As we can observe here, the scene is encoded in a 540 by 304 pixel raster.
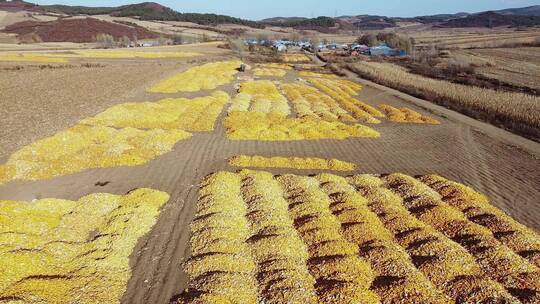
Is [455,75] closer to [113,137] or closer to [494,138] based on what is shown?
[494,138]

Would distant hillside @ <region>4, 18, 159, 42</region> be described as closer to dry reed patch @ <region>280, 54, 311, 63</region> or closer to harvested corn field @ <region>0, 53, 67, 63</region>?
harvested corn field @ <region>0, 53, 67, 63</region>

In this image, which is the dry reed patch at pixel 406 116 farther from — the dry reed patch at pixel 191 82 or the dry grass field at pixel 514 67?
the dry grass field at pixel 514 67

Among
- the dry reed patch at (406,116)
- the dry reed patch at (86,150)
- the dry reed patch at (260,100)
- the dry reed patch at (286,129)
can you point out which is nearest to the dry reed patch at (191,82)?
the dry reed patch at (260,100)

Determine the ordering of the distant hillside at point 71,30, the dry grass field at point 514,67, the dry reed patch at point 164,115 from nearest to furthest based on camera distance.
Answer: the dry reed patch at point 164,115 → the dry grass field at point 514,67 → the distant hillside at point 71,30

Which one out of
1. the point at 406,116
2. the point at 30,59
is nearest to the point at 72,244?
Result: the point at 406,116

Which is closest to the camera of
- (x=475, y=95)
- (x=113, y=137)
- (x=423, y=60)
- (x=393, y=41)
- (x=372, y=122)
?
(x=113, y=137)

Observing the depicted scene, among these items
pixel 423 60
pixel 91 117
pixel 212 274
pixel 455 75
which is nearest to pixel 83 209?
pixel 212 274

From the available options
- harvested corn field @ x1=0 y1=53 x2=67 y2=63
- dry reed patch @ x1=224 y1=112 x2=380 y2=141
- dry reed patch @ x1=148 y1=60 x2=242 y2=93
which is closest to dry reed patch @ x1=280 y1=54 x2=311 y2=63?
dry reed patch @ x1=148 y1=60 x2=242 y2=93
